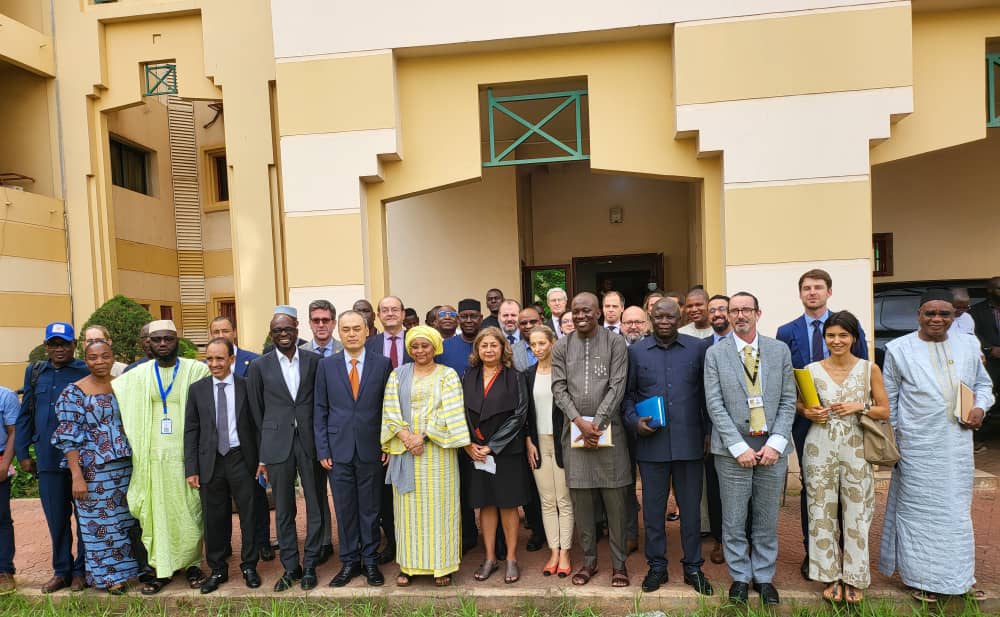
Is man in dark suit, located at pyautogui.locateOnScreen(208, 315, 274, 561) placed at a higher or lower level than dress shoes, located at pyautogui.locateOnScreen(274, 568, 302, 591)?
higher

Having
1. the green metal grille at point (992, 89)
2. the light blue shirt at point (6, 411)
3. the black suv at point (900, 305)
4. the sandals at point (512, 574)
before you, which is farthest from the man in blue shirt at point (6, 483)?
the green metal grille at point (992, 89)

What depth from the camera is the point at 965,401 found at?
3.48 metres

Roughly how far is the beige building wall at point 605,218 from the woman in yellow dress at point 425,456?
285 inches

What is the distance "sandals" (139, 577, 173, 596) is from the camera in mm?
4219

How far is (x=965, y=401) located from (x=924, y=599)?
3.94 feet

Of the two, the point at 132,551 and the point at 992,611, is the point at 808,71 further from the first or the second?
the point at 132,551

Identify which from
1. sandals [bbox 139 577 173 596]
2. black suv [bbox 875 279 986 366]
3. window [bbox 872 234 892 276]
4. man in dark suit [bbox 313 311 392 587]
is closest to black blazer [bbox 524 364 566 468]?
man in dark suit [bbox 313 311 392 587]

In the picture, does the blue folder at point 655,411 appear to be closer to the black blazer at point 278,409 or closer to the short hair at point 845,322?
the short hair at point 845,322

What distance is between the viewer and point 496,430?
4.07m

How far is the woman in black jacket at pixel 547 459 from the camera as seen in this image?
4125 mm

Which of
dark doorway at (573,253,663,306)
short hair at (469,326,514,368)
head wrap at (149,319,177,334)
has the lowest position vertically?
short hair at (469,326,514,368)

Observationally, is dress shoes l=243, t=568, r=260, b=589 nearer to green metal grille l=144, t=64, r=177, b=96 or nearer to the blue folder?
the blue folder

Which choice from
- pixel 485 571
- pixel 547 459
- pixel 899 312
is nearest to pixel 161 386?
pixel 485 571

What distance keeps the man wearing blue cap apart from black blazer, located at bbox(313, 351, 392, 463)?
1816mm
